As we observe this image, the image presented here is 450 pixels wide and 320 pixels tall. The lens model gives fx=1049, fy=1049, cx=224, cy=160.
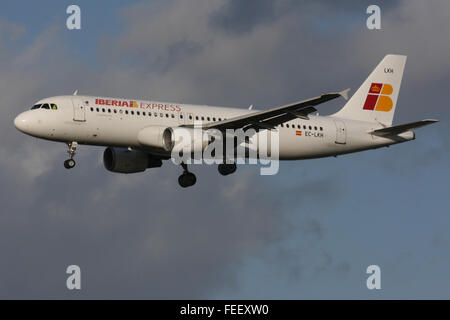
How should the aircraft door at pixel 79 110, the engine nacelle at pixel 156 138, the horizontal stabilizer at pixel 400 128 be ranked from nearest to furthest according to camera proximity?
the aircraft door at pixel 79 110 → the engine nacelle at pixel 156 138 → the horizontal stabilizer at pixel 400 128

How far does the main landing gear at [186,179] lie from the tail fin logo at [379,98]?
12.1 meters

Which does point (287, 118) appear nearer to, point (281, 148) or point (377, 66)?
point (281, 148)

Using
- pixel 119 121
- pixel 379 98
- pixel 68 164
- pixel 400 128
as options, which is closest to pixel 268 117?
pixel 119 121

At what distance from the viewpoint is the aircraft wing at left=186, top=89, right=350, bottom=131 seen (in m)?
53.1

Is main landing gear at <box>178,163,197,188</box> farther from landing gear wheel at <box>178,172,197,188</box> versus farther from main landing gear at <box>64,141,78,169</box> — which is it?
main landing gear at <box>64,141,78,169</box>

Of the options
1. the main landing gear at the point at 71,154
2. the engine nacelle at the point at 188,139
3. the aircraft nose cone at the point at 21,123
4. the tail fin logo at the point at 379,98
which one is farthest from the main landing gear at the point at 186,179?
the tail fin logo at the point at 379,98

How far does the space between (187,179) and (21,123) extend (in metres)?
11.6

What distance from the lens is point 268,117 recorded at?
184ft

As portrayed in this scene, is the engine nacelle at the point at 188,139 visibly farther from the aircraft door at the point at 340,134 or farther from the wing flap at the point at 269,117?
the aircraft door at the point at 340,134

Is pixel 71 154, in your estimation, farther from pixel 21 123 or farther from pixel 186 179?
pixel 186 179

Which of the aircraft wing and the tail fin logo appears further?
the tail fin logo

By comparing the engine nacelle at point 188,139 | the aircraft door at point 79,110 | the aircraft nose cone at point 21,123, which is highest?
the aircraft door at point 79,110

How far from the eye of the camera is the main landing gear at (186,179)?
62.1m

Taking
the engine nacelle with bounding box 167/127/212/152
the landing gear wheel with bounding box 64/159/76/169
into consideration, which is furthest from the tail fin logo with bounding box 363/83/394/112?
the landing gear wheel with bounding box 64/159/76/169
